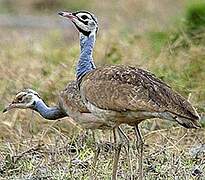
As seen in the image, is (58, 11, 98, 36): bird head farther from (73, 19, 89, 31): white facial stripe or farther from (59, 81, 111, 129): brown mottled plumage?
(59, 81, 111, 129): brown mottled plumage

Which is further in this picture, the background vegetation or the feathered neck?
the feathered neck

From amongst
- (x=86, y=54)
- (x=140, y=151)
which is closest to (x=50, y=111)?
(x=86, y=54)

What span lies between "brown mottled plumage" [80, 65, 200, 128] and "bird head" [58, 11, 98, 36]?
0.35 metres

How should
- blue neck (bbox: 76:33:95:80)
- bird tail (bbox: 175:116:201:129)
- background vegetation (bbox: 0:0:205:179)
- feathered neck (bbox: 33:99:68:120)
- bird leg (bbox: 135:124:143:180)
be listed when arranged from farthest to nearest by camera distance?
feathered neck (bbox: 33:99:68:120) → background vegetation (bbox: 0:0:205:179) → blue neck (bbox: 76:33:95:80) → bird leg (bbox: 135:124:143:180) → bird tail (bbox: 175:116:201:129)

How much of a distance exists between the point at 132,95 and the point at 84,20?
0.80m

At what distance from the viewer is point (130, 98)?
6.10 meters

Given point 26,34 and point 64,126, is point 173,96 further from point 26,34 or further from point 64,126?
point 26,34

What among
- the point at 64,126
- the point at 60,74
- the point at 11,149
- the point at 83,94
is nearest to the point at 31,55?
the point at 60,74

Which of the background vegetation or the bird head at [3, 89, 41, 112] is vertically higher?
the bird head at [3, 89, 41, 112]

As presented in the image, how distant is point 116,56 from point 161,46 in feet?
1.52

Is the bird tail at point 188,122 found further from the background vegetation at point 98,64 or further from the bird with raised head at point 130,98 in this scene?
the background vegetation at point 98,64

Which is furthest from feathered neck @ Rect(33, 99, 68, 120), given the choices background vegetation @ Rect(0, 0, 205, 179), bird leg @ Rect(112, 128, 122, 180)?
bird leg @ Rect(112, 128, 122, 180)

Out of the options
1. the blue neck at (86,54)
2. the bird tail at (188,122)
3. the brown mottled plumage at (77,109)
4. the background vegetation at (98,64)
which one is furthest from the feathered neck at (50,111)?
the bird tail at (188,122)

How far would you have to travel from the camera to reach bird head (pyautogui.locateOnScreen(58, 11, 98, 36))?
6.66 m
